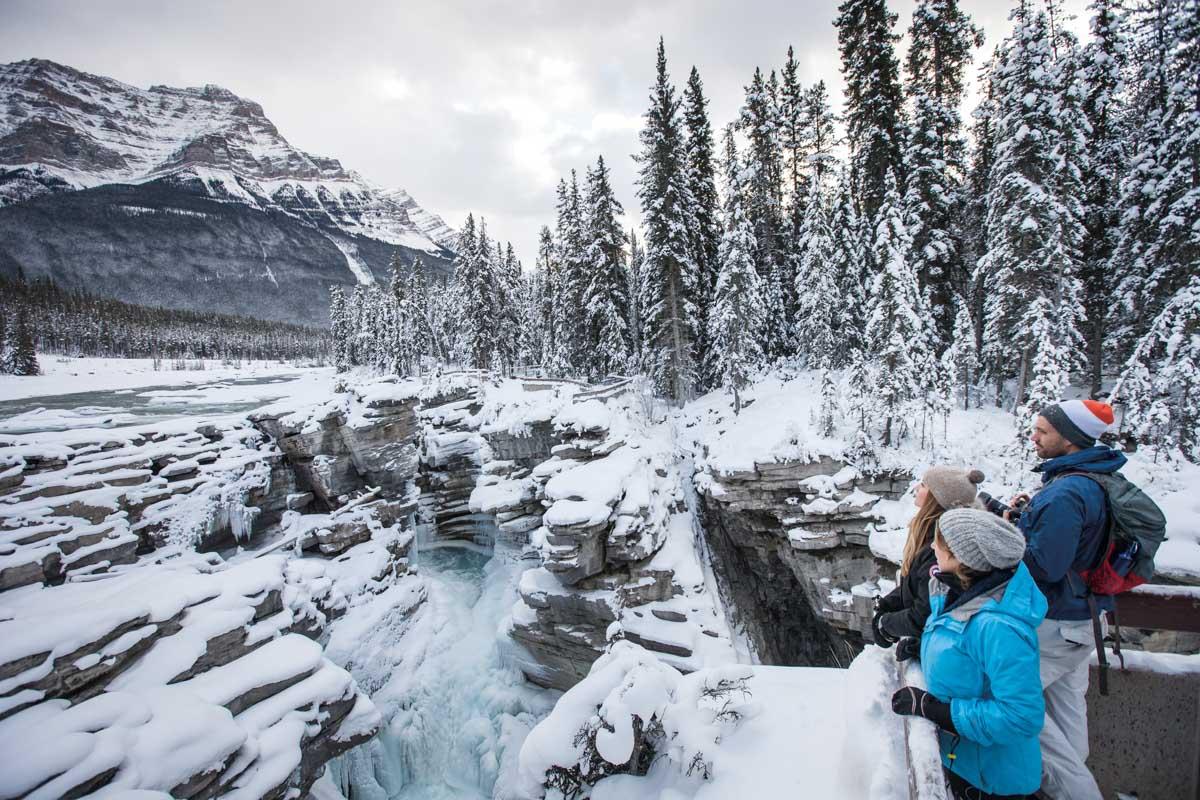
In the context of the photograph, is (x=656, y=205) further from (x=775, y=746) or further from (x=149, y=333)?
(x=149, y=333)

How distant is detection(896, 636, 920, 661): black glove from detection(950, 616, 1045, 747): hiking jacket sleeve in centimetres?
64

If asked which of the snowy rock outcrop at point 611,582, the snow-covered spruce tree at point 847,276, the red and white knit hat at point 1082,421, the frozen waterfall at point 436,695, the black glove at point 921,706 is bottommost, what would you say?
Answer: the frozen waterfall at point 436,695

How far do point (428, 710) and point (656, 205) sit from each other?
22.2 m

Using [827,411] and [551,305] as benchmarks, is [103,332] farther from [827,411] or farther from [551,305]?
[827,411]

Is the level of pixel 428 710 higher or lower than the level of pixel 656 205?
lower

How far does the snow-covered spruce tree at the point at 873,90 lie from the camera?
17641 mm

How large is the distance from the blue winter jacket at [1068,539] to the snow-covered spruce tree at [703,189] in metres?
22.3

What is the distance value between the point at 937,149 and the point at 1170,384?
11585 mm

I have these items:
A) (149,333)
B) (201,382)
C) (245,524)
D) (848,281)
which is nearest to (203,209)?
(149,333)

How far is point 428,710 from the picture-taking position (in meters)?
13.5

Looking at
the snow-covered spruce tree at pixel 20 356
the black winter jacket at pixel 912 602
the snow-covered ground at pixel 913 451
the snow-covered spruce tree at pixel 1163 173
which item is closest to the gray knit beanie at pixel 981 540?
the black winter jacket at pixel 912 602

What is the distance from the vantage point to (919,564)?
333 cm

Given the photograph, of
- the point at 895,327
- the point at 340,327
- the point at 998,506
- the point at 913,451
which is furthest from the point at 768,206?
the point at 340,327

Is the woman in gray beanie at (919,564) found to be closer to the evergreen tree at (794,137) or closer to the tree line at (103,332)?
the evergreen tree at (794,137)
